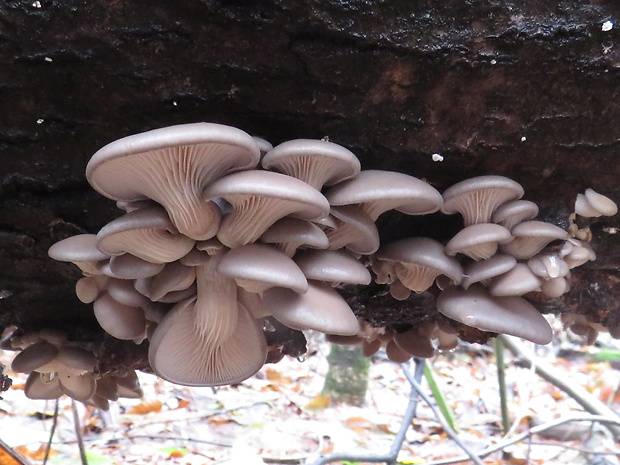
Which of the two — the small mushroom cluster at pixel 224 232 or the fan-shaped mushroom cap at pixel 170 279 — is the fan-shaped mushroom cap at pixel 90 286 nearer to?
the small mushroom cluster at pixel 224 232

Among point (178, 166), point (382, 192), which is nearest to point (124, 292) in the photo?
point (178, 166)

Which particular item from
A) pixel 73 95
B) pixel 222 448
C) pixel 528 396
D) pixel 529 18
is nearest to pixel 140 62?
pixel 73 95

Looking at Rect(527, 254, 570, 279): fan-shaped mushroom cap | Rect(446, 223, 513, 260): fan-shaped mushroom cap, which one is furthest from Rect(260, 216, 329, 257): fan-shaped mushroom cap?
Rect(527, 254, 570, 279): fan-shaped mushroom cap

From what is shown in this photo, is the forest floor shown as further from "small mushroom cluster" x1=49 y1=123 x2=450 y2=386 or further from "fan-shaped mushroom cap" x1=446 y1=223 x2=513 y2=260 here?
"fan-shaped mushroom cap" x1=446 y1=223 x2=513 y2=260

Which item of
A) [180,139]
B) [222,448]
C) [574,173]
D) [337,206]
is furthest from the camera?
[222,448]

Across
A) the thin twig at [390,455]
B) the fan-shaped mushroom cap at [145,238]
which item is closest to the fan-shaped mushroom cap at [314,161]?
the fan-shaped mushroom cap at [145,238]

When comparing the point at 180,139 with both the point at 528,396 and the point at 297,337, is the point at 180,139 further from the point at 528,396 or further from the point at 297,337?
the point at 528,396

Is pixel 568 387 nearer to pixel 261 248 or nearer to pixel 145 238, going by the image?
pixel 261 248
